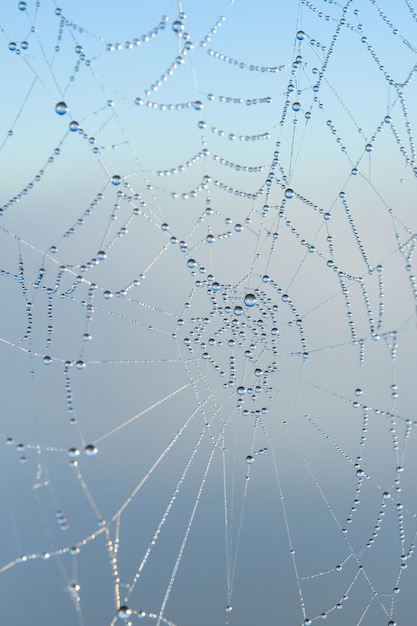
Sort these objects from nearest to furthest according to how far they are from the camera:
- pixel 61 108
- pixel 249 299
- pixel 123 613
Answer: pixel 123 613
pixel 61 108
pixel 249 299

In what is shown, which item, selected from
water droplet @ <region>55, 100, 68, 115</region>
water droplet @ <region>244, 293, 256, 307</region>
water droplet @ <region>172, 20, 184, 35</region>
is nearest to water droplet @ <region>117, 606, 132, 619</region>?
water droplet @ <region>244, 293, 256, 307</region>

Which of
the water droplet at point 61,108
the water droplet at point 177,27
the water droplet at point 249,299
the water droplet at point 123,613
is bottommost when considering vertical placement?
the water droplet at point 123,613

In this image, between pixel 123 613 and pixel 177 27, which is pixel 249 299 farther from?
pixel 123 613

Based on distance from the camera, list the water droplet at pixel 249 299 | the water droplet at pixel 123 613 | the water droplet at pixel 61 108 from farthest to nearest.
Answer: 1. the water droplet at pixel 249 299
2. the water droplet at pixel 61 108
3. the water droplet at pixel 123 613

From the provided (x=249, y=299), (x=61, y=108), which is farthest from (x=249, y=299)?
(x=61, y=108)

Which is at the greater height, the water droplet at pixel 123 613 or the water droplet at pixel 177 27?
the water droplet at pixel 177 27

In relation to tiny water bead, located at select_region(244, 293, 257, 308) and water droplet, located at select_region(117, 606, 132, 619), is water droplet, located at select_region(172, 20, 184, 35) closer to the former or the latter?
tiny water bead, located at select_region(244, 293, 257, 308)

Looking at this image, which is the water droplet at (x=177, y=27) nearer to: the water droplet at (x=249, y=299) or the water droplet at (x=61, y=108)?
the water droplet at (x=61, y=108)

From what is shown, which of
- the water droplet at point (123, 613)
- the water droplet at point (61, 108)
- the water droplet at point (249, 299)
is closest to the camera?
the water droplet at point (123, 613)

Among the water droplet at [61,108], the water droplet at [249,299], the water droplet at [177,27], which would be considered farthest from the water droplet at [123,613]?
the water droplet at [177,27]
